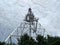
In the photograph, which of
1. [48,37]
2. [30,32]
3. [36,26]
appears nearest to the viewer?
[30,32]

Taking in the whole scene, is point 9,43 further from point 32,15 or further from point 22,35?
point 32,15

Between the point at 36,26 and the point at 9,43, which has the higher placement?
the point at 36,26

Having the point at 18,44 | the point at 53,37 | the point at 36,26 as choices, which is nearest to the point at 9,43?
the point at 18,44

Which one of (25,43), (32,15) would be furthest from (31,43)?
(32,15)

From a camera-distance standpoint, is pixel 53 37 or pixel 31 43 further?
pixel 53 37

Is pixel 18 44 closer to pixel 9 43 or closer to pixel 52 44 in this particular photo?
pixel 9 43

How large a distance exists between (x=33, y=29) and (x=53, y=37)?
35.2 feet

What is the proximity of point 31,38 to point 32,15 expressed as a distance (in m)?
8.44

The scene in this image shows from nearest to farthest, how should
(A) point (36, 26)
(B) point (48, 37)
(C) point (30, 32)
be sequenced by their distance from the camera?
(C) point (30, 32) → (A) point (36, 26) → (B) point (48, 37)

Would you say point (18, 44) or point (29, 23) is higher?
point (29, 23)

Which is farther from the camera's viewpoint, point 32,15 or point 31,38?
point 31,38

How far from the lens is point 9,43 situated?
237 feet

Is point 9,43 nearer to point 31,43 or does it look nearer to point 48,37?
point 31,43

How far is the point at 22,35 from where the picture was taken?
248 ft
